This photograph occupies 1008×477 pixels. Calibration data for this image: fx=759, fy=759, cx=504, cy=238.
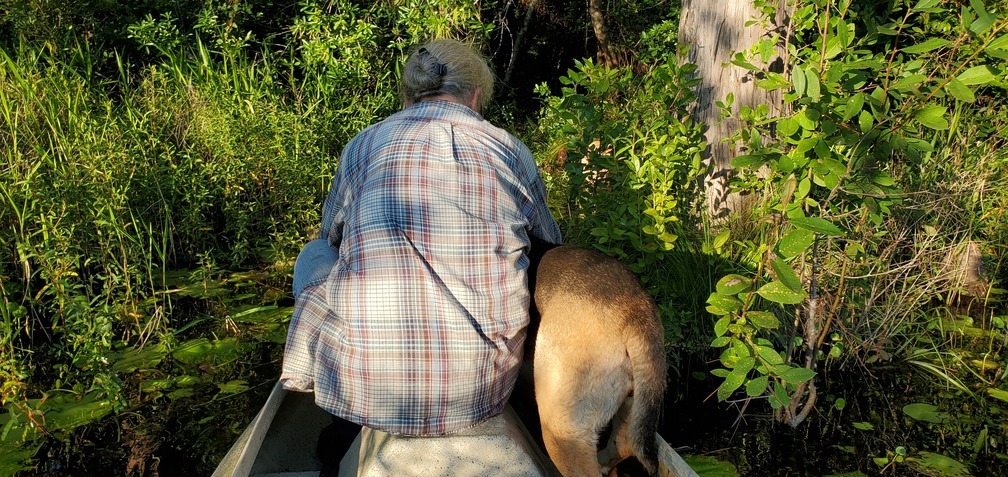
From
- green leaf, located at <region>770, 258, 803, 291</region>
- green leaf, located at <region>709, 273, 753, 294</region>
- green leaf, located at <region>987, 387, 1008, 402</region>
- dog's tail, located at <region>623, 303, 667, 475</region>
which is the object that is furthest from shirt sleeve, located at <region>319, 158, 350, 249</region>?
green leaf, located at <region>987, 387, 1008, 402</region>

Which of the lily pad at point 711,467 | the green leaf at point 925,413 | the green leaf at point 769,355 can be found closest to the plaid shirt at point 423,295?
the green leaf at point 769,355

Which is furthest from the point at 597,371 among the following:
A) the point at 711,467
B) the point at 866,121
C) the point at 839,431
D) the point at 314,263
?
the point at 839,431

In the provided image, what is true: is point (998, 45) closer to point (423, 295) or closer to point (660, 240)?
point (660, 240)

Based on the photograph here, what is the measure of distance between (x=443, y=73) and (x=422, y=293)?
1009mm

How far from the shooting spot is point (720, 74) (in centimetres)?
478

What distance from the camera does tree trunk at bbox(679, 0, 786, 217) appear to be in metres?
4.64

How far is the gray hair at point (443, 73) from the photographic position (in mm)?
3150

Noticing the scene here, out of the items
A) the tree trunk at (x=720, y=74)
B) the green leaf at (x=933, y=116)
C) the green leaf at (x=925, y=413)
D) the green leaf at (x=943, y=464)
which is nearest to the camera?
the green leaf at (x=933, y=116)

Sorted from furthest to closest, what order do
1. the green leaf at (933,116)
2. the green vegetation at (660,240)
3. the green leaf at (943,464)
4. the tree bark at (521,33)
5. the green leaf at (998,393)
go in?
the tree bark at (521,33) < the green leaf at (998,393) < the green leaf at (943,464) < the green vegetation at (660,240) < the green leaf at (933,116)

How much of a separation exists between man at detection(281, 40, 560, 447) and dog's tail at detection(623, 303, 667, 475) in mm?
419

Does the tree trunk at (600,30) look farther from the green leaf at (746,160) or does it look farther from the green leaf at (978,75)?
the green leaf at (978,75)

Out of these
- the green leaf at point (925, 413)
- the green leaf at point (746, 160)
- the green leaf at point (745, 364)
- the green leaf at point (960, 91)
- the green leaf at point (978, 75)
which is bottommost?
the green leaf at point (925, 413)

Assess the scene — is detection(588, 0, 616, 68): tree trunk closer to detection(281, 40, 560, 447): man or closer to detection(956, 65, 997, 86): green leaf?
detection(956, 65, 997, 86): green leaf

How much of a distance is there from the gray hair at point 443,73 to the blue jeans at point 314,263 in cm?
75
